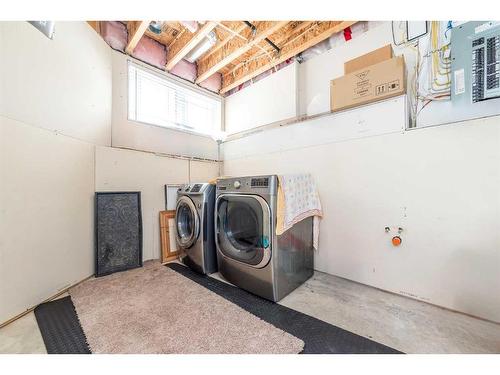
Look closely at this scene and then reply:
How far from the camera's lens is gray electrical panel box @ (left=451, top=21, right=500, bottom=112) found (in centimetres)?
138

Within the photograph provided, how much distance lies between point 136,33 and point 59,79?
3.43 ft

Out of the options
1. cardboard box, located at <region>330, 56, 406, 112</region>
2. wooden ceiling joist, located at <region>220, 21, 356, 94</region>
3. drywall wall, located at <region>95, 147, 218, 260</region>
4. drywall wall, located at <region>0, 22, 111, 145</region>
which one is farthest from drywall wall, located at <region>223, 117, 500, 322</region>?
drywall wall, located at <region>0, 22, 111, 145</region>

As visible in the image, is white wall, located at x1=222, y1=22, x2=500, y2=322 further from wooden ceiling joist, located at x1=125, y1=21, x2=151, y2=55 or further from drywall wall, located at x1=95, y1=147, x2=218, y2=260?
wooden ceiling joist, located at x1=125, y1=21, x2=151, y2=55

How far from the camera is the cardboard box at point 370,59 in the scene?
1815 millimetres

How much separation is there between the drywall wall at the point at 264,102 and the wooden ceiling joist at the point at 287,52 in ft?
0.45

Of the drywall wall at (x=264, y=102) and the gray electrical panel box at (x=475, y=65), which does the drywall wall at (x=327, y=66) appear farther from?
the gray electrical panel box at (x=475, y=65)

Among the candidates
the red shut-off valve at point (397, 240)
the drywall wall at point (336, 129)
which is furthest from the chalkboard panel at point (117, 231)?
the red shut-off valve at point (397, 240)

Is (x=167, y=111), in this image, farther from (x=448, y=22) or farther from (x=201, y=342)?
(x=448, y=22)

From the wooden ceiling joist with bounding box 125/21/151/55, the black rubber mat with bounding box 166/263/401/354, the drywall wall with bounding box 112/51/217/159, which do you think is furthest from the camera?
the drywall wall with bounding box 112/51/217/159

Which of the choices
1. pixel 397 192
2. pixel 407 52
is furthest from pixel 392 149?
pixel 407 52

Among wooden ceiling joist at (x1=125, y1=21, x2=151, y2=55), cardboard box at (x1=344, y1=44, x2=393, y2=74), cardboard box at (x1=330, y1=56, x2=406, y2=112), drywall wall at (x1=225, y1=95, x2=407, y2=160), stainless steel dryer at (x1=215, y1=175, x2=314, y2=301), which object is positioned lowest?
stainless steel dryer at (x1=215, y1=175, x2=314, y2=301)

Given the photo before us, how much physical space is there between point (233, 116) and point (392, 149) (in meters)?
2.54

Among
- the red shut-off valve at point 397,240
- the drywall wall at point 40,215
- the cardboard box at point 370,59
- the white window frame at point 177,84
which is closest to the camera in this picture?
the drywall wall at point 40,215

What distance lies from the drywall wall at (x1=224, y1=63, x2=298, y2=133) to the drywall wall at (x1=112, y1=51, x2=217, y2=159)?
2.51 feet
